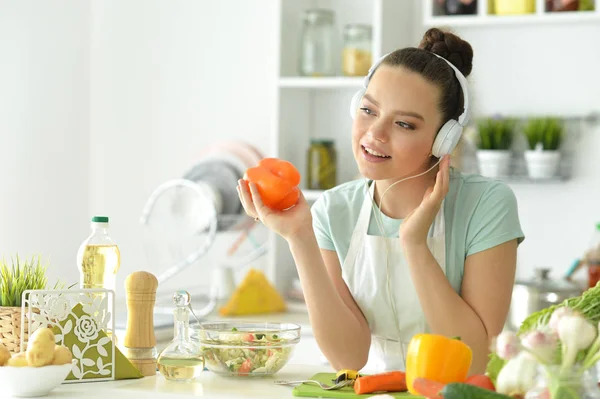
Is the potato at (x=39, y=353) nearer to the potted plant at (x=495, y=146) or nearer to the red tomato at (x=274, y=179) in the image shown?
the red tomato at (x=274, y=179)

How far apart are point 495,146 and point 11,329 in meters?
2.20

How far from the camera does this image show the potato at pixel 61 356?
156 centimetres

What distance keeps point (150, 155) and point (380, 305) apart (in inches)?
82.9

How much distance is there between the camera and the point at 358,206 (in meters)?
2.22

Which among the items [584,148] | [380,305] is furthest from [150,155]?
[380,305]

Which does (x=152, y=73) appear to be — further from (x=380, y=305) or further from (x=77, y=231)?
(x=380, y=305)

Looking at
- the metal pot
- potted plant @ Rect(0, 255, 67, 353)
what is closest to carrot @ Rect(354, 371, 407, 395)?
potted plant @ Rect(0, 255, 67, 353)

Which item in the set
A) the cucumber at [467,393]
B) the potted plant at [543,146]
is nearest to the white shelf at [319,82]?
the potted plant at [543,146]

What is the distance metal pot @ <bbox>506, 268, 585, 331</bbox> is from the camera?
121 inches

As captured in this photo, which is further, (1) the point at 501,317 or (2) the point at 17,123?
(2) the point at 17,123

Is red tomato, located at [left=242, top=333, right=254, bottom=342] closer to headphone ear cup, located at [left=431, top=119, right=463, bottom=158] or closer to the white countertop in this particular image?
the white countertop

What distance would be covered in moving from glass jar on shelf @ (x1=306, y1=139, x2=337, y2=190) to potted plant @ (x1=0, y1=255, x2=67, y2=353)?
1.93 meters

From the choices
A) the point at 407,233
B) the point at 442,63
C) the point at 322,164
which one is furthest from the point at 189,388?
the point at 322,164

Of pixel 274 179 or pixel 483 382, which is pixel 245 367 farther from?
pixel 483 382
